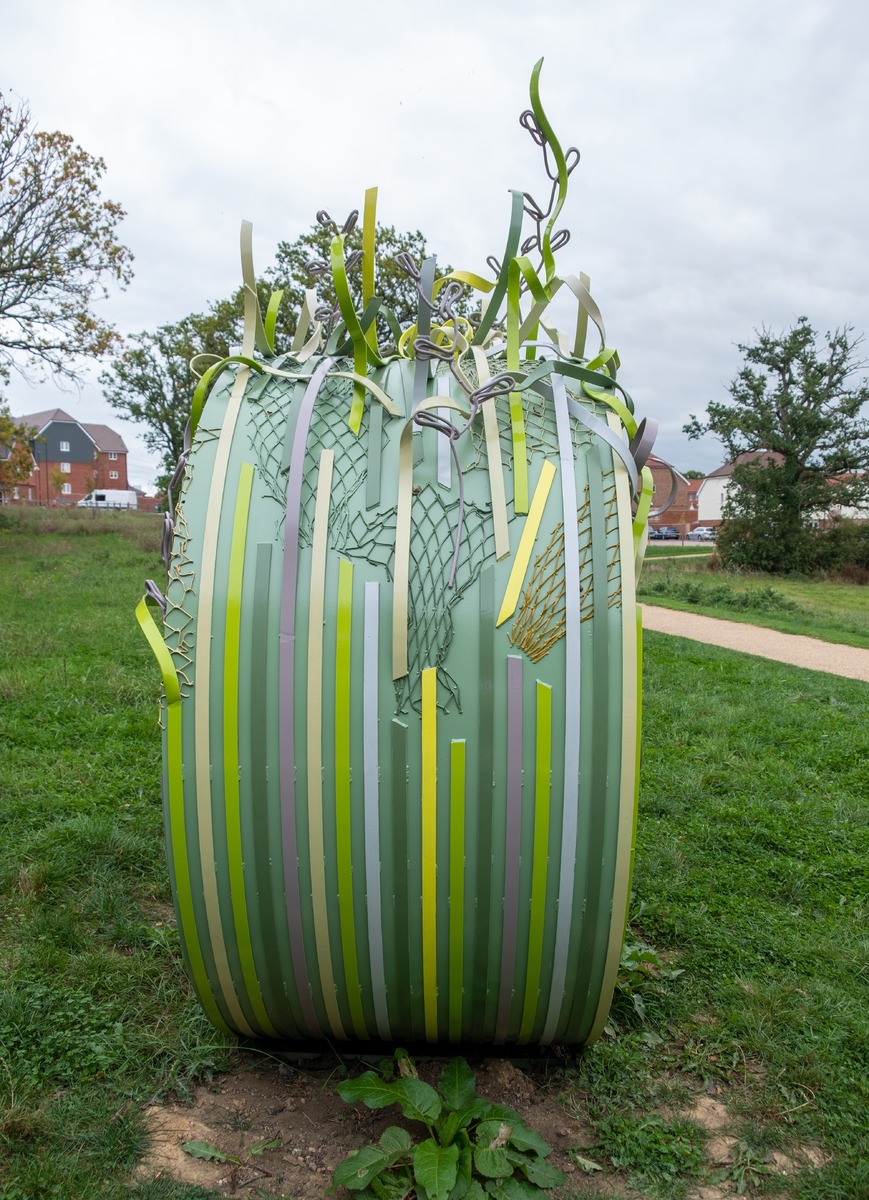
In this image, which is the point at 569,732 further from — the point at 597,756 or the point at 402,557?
the point at 402,557

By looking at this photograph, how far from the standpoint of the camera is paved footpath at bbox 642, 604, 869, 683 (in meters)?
11.5

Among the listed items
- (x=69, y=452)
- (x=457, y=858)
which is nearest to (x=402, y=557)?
(x=457, y=858)

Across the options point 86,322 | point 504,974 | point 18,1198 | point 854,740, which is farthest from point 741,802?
point 86,322

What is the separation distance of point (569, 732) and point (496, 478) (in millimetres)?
728

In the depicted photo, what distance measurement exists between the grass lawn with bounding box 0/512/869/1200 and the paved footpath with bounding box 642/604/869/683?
4.50 m

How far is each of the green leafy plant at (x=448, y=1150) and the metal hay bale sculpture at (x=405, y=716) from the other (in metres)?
0.21

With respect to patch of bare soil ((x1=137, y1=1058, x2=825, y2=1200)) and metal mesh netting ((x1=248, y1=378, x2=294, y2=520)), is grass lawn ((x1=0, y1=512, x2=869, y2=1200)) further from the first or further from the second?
metal mesh netting ((x1=248, y1=378, x2=294, y2=520))

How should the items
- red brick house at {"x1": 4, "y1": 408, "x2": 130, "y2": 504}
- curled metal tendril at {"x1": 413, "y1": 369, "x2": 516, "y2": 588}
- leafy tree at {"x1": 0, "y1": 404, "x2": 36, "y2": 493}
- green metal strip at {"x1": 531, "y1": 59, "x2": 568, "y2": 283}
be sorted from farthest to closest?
red brick house at {"x1": 4, "y1": 408, "x2": 130, "y2": 504} → leafy tree at {"x1": 0, "y1": 404, "x2": 36, "y2": 493} → green metal strip at {"x1": 531, "y1": 59, "x2": 568, "y2": 283} → curled metal tendril at {"x1": 413, "y1": 369, "x2": 516, "y2": 588}

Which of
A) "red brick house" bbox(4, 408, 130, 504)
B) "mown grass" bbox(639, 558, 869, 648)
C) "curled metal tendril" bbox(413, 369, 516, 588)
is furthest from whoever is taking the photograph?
"red brick house" bbox(4, 408, 130, 504)

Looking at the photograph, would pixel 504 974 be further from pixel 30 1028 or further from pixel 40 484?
pixel 40 484

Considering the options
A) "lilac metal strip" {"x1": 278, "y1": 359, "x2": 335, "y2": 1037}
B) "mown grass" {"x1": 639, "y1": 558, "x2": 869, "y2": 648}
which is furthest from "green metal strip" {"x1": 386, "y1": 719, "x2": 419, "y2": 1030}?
"mown grass" {"x1": 639, "y1": 558, "x2": 869, "y2": 648}

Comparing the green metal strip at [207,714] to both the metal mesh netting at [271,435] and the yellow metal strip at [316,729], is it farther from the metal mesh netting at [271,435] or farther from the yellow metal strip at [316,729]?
the yellow metal strip at [316,729]

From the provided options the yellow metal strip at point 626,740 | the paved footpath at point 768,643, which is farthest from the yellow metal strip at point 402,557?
the paved footpath at point 768,643

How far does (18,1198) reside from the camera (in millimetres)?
2346
